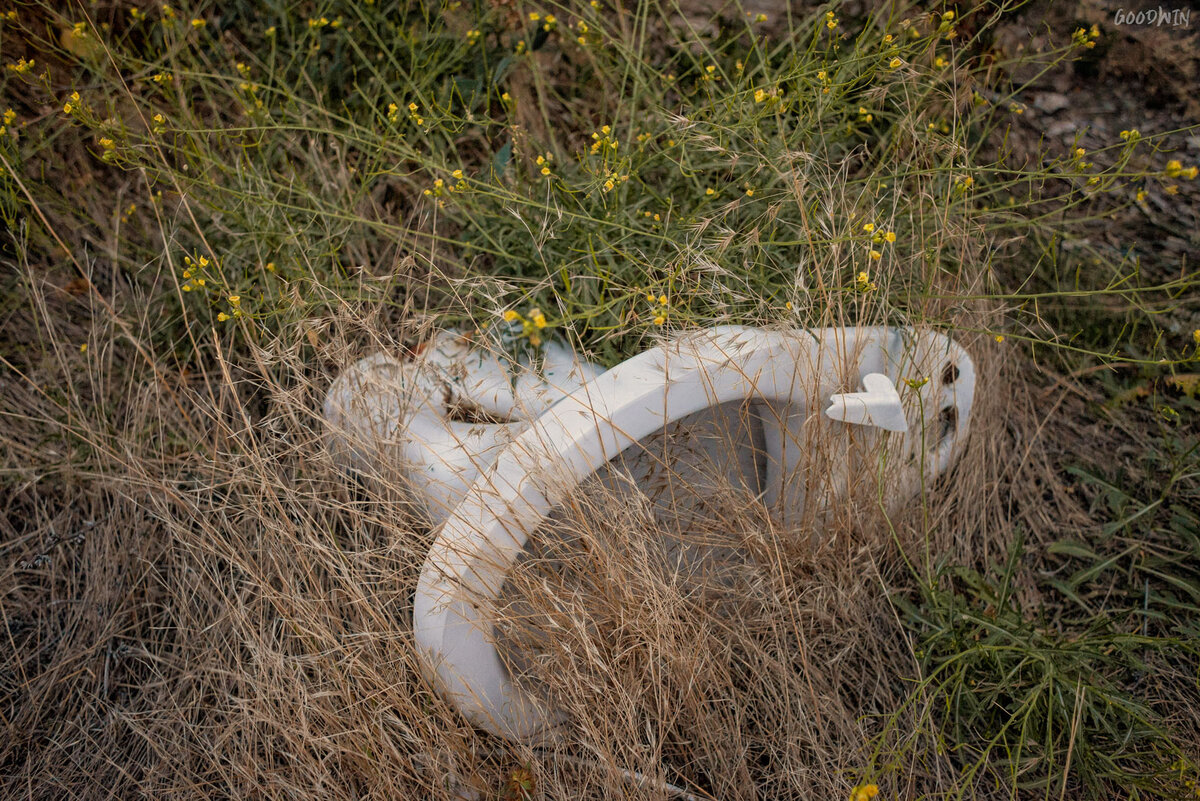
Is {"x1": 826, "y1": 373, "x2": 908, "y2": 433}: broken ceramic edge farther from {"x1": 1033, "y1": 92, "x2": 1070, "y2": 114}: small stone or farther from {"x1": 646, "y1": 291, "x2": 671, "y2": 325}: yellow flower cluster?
{"x1": 1033, "y1": 92, "x2": 1070, "y2": 114}: small stone

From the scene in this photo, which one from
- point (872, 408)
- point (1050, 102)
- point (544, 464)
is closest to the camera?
point (544, 464)

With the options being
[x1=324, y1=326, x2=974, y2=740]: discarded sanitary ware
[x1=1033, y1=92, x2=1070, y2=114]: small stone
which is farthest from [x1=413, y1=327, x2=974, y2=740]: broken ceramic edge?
[x1=1033, y1=92, x2=1070, y2=114]: small stone

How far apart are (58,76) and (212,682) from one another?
2041mm

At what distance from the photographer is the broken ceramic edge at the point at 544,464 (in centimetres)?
136

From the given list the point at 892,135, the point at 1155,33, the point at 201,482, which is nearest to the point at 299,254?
the point at 201,482

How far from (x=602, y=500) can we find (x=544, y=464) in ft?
0.59

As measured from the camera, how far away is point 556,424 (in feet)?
4.50

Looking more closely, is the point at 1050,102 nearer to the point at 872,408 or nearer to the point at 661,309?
the point at 872,408

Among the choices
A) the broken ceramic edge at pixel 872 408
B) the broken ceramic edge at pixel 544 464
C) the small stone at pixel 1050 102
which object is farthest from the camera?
the small stone at pixel 1050 102

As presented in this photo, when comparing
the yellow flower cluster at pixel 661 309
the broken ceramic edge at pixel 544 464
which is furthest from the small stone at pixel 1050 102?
the yellow flower cluster at pixel 661 309

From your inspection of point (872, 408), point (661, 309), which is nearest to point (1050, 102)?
point (872, 408)

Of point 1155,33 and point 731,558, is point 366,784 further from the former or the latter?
point 1155,33

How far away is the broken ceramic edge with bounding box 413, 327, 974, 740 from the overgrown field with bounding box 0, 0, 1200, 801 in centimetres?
8

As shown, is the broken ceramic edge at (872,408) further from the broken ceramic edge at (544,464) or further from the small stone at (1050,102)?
the small stone at (1050,102)
